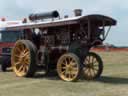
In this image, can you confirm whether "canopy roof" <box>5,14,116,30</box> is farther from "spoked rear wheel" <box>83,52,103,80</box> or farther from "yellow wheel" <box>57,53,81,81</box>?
"spoked rear wheel" <box>83,52,103,80</box>

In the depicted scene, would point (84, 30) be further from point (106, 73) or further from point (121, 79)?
point (106, 73)

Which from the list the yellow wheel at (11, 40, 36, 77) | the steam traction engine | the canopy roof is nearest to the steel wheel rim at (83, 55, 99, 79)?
the steam traction engine

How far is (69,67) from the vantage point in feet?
51.8

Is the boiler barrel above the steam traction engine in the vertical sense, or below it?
above

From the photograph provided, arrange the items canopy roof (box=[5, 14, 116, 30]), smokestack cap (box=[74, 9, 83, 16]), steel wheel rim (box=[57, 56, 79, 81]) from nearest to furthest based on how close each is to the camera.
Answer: canopy roof (box=[5, 14, 116, 30])
steel wheel rim (box=[57, 56, 79, 81])
smokestack cap (box=[74, 9, 83, 16])

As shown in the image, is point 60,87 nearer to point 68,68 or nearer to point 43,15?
point 68,68

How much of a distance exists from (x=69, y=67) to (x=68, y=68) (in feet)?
0.29

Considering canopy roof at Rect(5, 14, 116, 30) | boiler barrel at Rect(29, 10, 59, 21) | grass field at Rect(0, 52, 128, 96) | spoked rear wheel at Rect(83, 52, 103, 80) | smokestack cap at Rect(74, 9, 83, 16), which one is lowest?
grass field at Rect(0, 52, 128, 96)

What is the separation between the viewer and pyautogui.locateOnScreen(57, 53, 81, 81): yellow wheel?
15414 mm

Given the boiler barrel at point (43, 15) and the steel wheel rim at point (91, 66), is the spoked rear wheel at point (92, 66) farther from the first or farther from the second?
the boiler barrel at point (43, 15)

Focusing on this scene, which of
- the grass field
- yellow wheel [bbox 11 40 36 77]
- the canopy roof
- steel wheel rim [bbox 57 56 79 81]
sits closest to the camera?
the grass field

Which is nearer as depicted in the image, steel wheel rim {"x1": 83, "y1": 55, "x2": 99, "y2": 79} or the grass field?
the grass field

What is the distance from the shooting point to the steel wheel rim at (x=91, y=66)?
1690 centimetres

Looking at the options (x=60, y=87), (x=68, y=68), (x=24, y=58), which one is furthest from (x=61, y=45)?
Result: (x=60, y=87)
